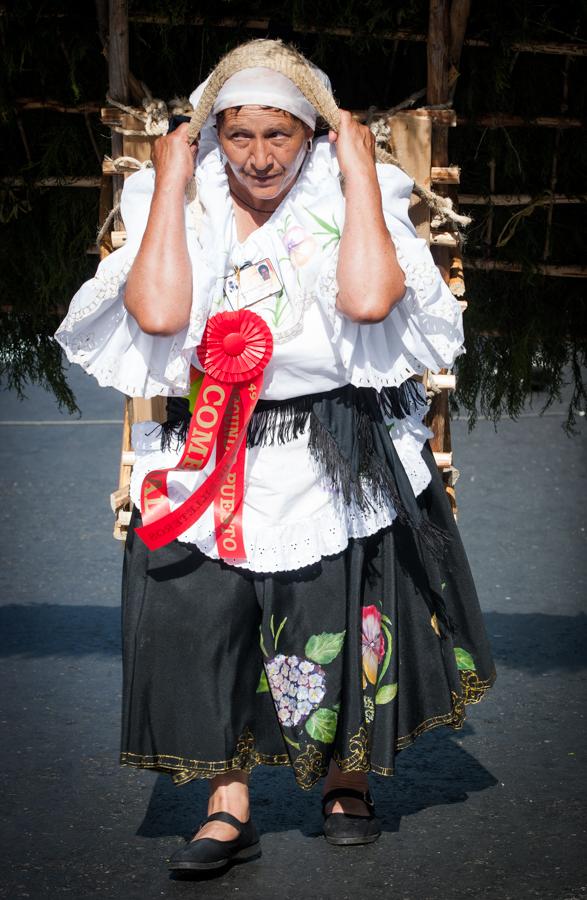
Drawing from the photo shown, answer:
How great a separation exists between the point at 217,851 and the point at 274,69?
1659 mm

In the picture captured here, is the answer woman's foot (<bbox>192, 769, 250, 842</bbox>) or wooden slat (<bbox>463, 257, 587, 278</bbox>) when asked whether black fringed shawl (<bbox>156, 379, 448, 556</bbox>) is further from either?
wooden slat (<bbox>463, 257, 587, 278</bbox>)

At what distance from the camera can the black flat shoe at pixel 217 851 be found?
2.95 meters

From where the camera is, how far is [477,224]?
3.72m

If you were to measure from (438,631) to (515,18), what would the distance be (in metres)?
1.54

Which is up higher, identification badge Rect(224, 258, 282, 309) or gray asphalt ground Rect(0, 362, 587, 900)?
identification badge Rect(224, 258, 282, 309)

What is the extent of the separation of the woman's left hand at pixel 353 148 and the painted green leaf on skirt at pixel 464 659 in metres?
1.14

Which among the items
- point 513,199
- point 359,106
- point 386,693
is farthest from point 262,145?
point 386,693

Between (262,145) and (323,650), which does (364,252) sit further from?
(323,650)

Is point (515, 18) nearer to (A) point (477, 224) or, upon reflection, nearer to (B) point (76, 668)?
(A) point (477, 224)

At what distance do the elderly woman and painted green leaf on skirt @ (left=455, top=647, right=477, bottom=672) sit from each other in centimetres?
16

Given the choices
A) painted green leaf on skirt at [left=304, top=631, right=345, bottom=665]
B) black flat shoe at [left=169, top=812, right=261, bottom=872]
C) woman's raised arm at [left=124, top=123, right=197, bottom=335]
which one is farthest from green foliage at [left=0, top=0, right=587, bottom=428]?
black flat shoe at [left=169, top=812, right=261, bottom=872]

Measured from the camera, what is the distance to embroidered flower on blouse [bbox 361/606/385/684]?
3.02 metres

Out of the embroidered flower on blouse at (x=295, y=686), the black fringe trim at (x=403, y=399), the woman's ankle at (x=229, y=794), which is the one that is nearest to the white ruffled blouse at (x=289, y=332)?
the black fringe trim at (x=403, y=399)

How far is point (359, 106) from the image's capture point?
12.0 feet
